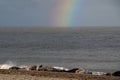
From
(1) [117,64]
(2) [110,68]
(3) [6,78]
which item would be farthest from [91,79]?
(1) [117,64]

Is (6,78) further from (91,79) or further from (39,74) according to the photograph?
(91,79)

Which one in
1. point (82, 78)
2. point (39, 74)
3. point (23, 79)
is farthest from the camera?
point (39, 74)

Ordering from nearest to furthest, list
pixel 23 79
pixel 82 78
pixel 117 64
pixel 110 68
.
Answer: pixel 23 79, pixel 82 78, pixel 110 68, pixel 117 64

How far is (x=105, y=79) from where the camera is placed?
2286 cm

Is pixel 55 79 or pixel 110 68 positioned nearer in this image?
pixel 55 79

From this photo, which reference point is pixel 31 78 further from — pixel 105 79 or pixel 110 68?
pixel 110 68

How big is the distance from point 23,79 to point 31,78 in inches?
28.8

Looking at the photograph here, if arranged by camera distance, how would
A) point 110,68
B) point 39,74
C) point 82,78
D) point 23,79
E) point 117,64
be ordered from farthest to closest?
point 117,64
point 110,68
point 39,74
point 82,78
point 23,79

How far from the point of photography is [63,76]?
23859 millimetres

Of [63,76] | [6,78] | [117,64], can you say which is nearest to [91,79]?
[63,76]

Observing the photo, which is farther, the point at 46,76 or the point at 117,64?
the point at 117,64

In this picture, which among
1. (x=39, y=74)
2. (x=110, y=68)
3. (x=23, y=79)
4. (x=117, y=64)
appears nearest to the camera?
(x=23, y=79)

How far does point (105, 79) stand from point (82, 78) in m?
1.39

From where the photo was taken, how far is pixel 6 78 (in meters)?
21.7
